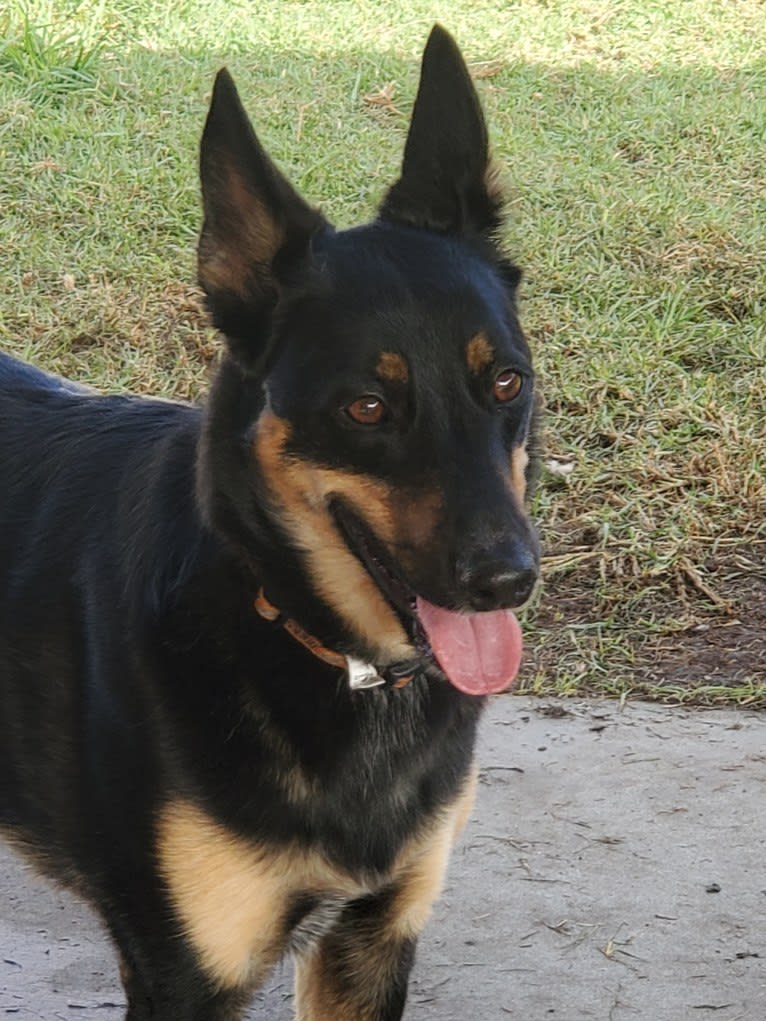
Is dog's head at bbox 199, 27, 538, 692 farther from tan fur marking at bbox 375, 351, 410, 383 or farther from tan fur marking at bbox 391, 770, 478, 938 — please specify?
tan fur marking at bbox 391, 770, 478, 938

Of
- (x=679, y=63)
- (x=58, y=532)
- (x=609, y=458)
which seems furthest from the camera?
(x=679, y=63)

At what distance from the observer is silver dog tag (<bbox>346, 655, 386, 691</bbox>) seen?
2.77 metres

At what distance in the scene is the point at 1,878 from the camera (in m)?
3.77

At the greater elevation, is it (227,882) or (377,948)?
(227,882)

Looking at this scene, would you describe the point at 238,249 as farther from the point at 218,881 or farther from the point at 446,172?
the point at 218,881

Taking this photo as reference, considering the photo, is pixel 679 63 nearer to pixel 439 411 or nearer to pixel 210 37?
pixel 210 37

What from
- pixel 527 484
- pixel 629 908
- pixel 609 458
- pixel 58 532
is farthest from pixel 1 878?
pixel 609 458

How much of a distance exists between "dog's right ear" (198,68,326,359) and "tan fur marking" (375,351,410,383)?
0.88 feet

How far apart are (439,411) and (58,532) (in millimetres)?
895

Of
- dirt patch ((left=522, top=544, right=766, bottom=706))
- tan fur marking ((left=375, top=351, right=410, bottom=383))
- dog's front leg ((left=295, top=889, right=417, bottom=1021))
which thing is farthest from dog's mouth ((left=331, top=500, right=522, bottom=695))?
dirt patch ((left=522, top=544, right=766, bottom=706))

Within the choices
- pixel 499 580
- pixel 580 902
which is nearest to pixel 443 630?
pixel 499 580

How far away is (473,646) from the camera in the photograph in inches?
104

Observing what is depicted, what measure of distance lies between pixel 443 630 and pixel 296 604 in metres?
0.29

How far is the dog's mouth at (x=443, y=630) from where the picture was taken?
259 centimetres
